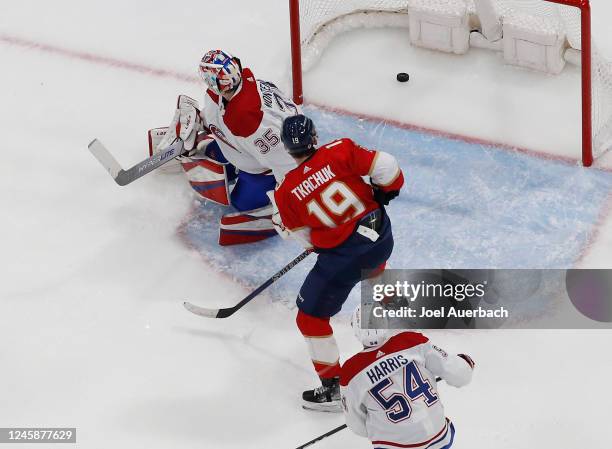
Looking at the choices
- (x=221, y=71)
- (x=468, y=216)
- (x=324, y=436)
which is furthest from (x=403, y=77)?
(x=324, y=436)

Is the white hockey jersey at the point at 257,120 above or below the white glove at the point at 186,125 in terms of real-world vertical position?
above

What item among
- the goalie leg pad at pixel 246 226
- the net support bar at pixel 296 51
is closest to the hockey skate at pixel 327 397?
the goalie leg pad at pixel 246 226

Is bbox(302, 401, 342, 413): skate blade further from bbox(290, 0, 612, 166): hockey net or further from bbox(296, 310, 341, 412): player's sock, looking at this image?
bbox(290, 0, 612, 166): hockey net

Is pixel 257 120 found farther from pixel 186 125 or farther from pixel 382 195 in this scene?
pixel 382 195

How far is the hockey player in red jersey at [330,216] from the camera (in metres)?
4.29

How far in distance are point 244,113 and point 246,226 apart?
48 cm

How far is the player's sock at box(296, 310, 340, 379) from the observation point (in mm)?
4441

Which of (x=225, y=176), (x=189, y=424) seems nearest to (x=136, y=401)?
(x=189, y=424)

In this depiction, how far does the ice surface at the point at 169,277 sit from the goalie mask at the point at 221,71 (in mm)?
679

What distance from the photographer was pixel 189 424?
15.0ft

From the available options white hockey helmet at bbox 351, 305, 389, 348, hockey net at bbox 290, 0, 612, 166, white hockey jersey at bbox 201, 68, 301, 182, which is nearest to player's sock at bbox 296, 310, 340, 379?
white hockey helmet at bbox 351, 305, 389, 348

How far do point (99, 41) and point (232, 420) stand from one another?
8.04 feet

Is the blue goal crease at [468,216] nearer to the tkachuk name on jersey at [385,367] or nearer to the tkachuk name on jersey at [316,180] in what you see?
the tkachuk name on jersey at [316,180]

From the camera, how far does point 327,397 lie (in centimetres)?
455
